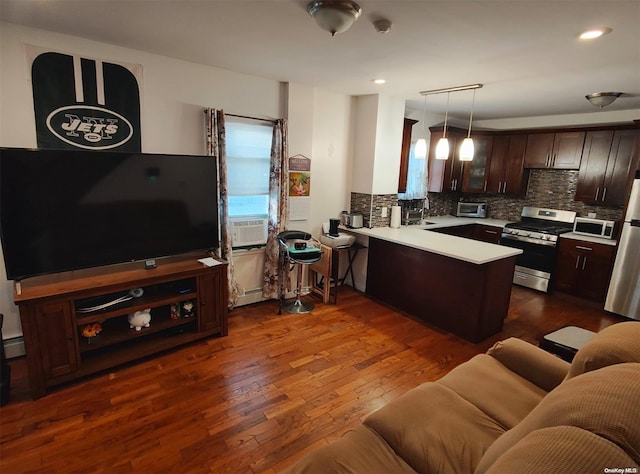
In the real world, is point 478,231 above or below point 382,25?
below

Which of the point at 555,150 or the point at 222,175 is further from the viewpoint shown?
the point at 555,150

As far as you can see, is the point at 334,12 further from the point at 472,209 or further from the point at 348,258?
the point at 472,209

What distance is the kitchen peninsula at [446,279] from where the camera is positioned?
314 cm

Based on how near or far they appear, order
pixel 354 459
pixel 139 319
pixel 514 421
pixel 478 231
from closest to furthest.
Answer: pixel 354 459 < pixel 514 421 < pixel 139 319 < pixel 478 231

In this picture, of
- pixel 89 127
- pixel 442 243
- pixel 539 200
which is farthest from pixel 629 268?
pixel 89 127

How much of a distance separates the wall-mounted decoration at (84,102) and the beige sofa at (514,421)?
2809mm

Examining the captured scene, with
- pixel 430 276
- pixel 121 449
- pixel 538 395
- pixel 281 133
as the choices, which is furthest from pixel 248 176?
pixel 538 395

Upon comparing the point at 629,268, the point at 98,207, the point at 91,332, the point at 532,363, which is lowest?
the point at 91,332

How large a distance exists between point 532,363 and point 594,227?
341 centimetres

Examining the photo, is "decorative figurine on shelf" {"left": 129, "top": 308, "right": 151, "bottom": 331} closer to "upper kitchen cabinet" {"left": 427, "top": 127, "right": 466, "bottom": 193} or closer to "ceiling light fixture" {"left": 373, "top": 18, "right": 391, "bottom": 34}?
"ceiling light fixture" {"left": 373, "top": 18, "right": 391, "bottom": 34}

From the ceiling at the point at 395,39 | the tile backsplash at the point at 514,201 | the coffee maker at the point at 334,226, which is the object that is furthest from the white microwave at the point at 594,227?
the coffee maker at the point at 334,226

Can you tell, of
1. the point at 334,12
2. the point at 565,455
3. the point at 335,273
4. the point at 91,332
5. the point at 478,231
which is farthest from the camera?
the point at 478,231

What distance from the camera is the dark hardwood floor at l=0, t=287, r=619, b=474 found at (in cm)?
187

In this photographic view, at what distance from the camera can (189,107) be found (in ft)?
10.3
